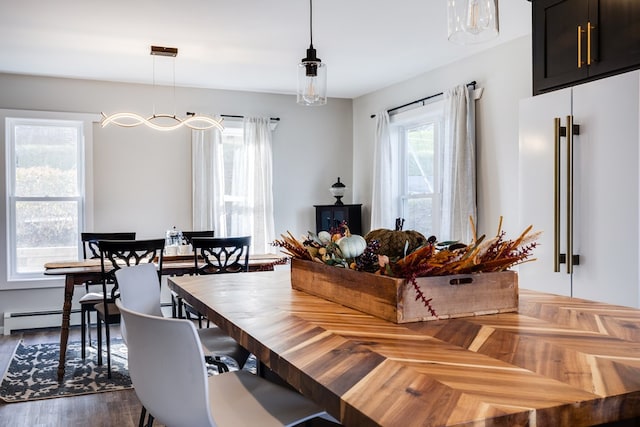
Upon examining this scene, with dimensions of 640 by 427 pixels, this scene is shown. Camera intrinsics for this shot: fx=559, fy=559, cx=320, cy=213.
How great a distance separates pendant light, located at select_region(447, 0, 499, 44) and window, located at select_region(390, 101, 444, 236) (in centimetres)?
353

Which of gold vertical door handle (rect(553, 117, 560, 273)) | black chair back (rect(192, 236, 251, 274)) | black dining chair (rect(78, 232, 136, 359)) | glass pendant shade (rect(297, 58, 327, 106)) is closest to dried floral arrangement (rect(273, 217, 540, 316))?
glass pendant shade (rect(297, 58, 327, 106))

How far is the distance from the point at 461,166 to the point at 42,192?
3955mm

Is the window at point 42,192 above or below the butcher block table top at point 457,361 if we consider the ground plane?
above

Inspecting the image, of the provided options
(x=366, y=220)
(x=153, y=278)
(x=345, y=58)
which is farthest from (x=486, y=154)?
(x=153, y=278)

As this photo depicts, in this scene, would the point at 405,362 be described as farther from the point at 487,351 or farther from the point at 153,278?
the point at 153,278

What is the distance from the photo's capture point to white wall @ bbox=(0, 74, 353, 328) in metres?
5.37

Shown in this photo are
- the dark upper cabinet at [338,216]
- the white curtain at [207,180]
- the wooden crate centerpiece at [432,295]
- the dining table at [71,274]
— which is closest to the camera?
the wooden crate centerpiece at [432,295]

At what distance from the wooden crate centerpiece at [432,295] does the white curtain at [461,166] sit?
10.3 ft

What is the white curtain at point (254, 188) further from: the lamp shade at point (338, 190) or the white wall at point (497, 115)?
the white wall at point (497, 115)

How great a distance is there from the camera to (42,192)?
544cm

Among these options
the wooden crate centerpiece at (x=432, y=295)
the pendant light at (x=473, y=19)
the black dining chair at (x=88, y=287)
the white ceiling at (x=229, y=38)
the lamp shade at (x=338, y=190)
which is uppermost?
the white ceiling at (x=229, y=38)

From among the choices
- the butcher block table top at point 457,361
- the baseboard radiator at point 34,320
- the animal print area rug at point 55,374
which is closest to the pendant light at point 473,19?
the butcher block table top at point 457,361

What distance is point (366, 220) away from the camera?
253 inches

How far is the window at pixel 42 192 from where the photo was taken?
210 inches
